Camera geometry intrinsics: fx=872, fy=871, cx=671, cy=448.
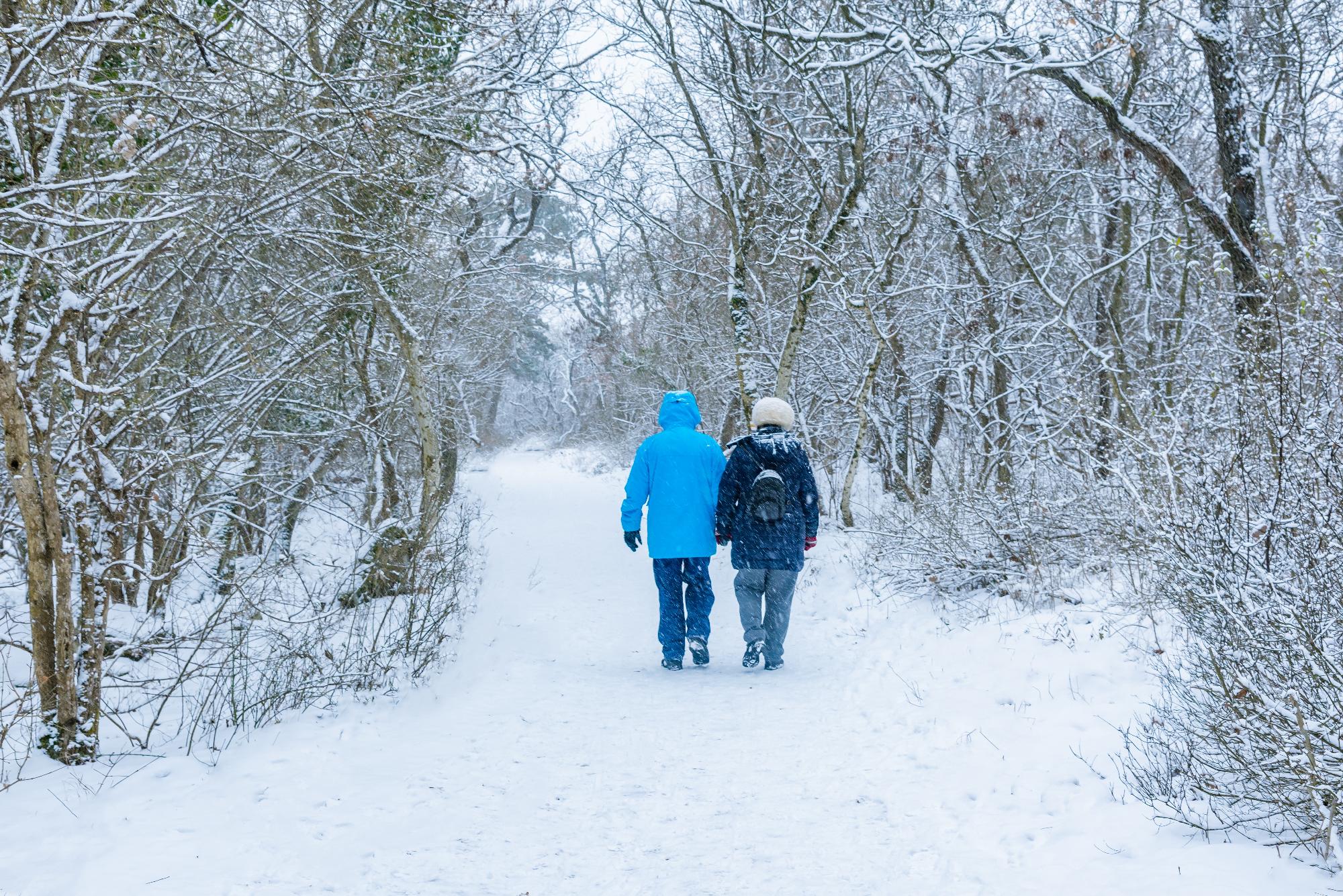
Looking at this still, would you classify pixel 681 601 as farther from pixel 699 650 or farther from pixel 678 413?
pixel 678 413

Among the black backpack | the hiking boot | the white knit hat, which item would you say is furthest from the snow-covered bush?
the hiking boot

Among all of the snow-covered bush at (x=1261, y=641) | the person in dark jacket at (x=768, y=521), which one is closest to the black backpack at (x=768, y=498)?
the person in dark jacket at (x=768, y=521)

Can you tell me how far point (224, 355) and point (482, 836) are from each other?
13.5 feet

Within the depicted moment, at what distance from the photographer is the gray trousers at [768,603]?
20.6ft

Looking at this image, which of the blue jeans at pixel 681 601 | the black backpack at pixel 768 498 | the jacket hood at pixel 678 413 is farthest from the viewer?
the jacket hood at pixel 678 413

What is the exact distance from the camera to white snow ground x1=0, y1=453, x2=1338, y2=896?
3.09 meters

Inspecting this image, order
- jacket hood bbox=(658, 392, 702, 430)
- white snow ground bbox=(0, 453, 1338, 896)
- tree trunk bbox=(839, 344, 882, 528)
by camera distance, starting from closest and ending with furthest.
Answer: white snow ground bbox=(0, 453, 1338, 896) → jacket hood bbox=(658, 392, 702, 430) → tree trunk bbox=(839, 344, 882, 528)

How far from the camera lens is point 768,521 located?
20.4 feet

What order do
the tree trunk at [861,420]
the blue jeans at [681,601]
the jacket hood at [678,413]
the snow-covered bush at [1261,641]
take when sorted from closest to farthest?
the snow-covered bush at [1261,641]
the blue jeans at [681,601]
the jacket hood at [678,413]
the tree trunk at [861,420]

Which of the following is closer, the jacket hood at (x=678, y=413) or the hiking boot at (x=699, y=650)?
the hiking boot at (x=699, y=650)

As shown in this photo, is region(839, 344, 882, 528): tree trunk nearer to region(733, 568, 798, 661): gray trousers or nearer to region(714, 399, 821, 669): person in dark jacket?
region(714, 399, 821, 669): person in dark jacket

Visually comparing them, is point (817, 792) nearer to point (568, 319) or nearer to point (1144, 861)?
point (1144, 861)

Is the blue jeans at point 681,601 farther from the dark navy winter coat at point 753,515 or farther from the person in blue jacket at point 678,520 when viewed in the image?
the dark navy winter coat at point 753,515

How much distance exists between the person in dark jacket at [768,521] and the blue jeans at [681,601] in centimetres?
27
